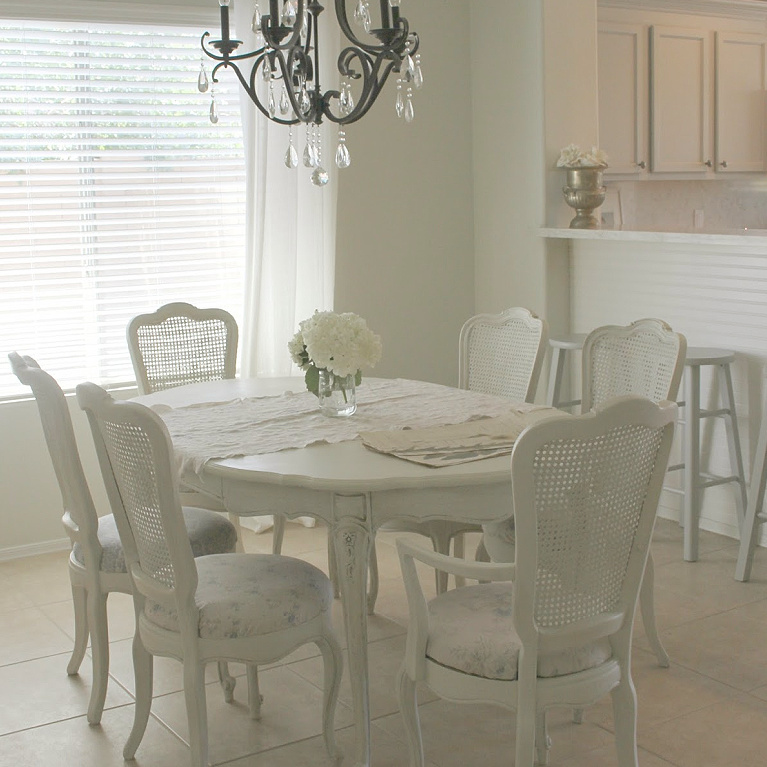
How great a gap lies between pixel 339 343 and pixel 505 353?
1.05 m

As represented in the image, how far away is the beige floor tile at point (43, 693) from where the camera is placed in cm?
290

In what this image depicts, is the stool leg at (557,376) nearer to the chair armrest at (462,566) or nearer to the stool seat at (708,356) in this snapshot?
the stool seat at (708,356)

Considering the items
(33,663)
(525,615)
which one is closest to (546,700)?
(525,615)

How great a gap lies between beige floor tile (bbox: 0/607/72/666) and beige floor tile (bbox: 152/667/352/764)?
1.98 feet

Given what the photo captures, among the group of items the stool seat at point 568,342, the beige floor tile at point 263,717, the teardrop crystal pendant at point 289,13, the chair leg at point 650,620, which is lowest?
the beige floor tile at point 263,717

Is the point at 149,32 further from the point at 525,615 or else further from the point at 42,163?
the point at 525,615

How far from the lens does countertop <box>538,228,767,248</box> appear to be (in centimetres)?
385

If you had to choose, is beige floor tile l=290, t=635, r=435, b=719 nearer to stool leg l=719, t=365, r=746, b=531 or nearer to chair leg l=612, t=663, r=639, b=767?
chair leg l=612, t=663, r=639, b=767

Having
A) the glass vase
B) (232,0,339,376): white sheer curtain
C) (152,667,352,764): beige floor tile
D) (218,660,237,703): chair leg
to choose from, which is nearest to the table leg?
(152,667,352,764): beige floor tile

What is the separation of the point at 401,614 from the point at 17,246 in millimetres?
2166

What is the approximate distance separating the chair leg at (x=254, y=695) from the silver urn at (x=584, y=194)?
2.71 metres

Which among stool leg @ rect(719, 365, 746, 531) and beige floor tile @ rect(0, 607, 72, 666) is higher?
stool leg @ rect(719, 365, 746, 531)

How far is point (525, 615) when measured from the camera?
205 cm

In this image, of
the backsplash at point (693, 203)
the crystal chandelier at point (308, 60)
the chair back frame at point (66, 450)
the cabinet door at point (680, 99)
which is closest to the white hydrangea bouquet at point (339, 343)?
the crystal chandelier at point (308, 60)
